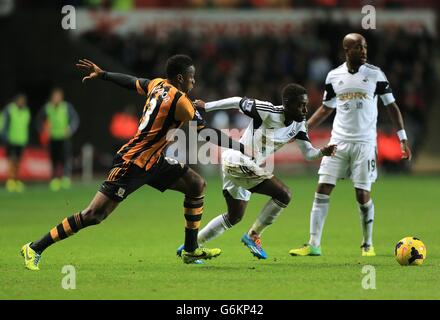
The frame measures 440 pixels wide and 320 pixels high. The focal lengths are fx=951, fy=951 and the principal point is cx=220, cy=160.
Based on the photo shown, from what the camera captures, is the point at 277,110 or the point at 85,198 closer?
the point at 277,110

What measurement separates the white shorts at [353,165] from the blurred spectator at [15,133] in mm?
13041

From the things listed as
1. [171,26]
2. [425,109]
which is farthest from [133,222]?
[425,109]

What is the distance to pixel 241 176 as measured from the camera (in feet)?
34.2

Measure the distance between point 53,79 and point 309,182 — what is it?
338 inches

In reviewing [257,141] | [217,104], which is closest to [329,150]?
[257,141]

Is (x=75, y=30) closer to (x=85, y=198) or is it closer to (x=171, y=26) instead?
(x=171, y=26)

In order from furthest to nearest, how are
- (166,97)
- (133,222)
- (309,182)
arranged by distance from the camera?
(309,182)
(133,222)
(166,97)

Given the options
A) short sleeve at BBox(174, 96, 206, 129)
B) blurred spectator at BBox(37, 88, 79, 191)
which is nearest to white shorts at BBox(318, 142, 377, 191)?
short sleeve at BBox(174, 96, 206, 129)

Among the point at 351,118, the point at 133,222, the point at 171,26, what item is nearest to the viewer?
the point at 351,118

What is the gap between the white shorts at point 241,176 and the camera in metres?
10.4

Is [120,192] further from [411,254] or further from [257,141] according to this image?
[411,254]

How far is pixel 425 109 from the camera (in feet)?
101

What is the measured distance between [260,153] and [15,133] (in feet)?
45.5

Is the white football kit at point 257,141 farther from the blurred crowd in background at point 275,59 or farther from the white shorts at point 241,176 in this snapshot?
the blurred crowd in background at point 275,59
